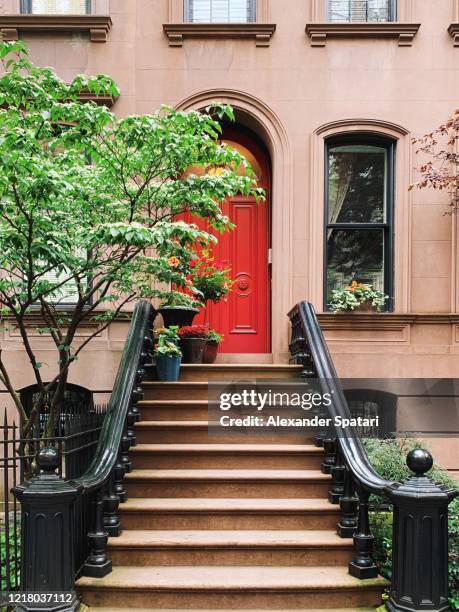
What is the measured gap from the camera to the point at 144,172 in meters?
5.50

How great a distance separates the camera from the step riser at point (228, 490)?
5.06 meters

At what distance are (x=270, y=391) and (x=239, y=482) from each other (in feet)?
4.33

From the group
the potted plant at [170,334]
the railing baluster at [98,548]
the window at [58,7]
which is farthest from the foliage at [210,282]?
the window at [58,7]

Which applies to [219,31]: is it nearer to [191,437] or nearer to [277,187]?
[277,187]

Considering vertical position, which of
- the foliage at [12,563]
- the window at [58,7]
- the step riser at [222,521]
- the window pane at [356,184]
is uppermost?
Result: the window at [58,7]

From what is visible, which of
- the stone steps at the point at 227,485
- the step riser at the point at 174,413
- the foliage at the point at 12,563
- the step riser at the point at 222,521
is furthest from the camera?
the step riser at the point at 174,413

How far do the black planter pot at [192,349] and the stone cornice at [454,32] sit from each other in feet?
17.8

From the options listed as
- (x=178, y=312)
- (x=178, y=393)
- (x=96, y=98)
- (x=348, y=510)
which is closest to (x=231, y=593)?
(x=348, y=510)

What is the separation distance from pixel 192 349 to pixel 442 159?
4276mm

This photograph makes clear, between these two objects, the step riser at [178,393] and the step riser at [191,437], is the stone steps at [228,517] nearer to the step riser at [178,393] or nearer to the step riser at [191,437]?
the step riser at [191,437]

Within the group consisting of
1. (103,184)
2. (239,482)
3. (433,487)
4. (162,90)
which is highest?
(162,90)

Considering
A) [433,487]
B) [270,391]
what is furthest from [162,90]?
[433,487]

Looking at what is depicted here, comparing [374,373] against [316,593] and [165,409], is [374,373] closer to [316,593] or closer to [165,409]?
[165,409]

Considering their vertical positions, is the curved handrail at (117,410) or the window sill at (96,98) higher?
the window sill at (96,98)
